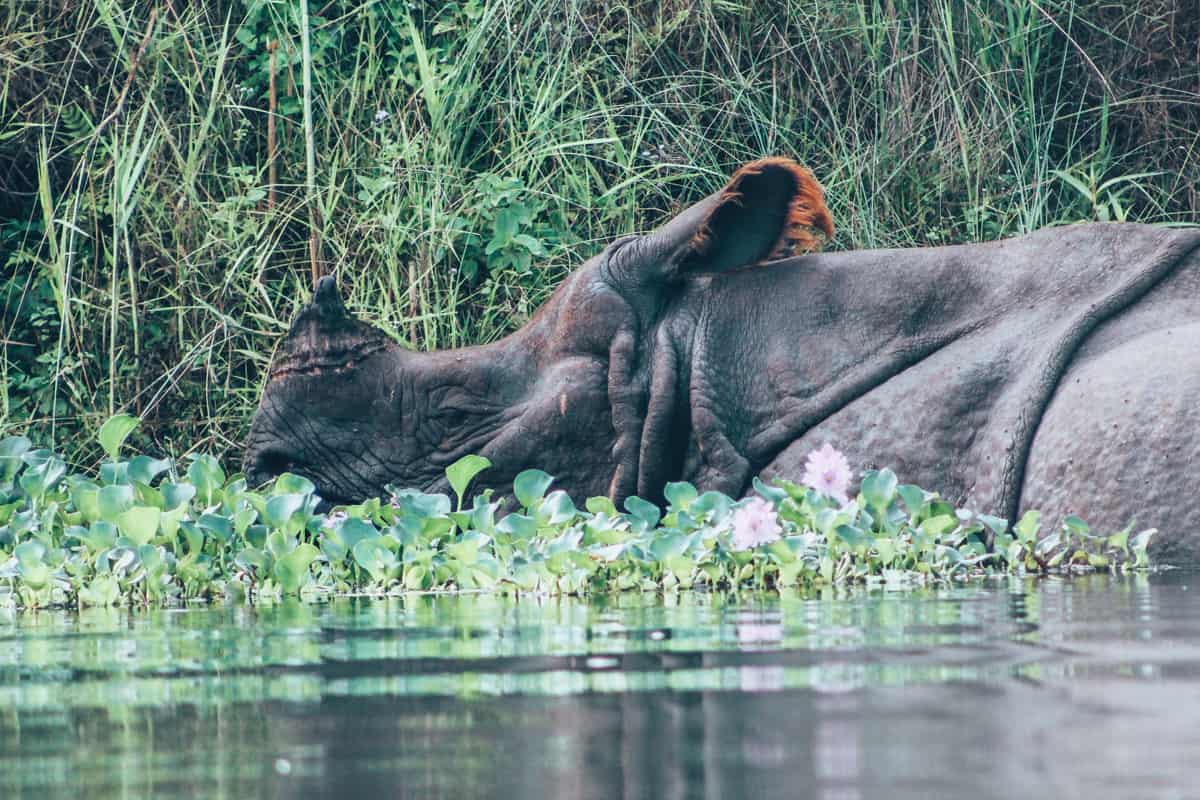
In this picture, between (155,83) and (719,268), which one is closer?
(719,268)

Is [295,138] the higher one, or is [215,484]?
[295,138]

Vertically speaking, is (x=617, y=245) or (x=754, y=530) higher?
(x=617, y=245)

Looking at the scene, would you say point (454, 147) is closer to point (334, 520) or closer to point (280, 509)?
point (334, 520)

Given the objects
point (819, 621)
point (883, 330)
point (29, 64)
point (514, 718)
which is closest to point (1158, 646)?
point (819, 621)

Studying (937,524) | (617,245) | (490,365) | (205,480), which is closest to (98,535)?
(205,480)

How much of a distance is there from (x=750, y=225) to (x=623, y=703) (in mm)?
3060

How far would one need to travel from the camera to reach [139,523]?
344 cm

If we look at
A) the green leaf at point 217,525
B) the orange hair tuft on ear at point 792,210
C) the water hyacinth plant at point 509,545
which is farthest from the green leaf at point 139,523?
the orange hair tuft on ear at point 792,210

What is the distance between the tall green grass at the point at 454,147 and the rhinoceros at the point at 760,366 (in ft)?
4.21

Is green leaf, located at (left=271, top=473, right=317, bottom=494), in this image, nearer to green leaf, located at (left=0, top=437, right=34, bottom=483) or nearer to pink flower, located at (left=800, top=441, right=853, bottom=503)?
green leaf, located at (left=0, top=437, right=34, bottom=483)

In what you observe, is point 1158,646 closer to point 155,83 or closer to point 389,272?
point 389,272

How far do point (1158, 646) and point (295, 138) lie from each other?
485cm

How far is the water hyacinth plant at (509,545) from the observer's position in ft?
11.3

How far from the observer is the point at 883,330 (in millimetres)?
4637
